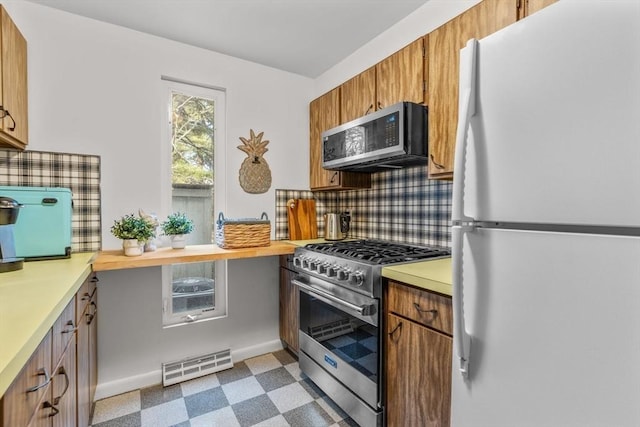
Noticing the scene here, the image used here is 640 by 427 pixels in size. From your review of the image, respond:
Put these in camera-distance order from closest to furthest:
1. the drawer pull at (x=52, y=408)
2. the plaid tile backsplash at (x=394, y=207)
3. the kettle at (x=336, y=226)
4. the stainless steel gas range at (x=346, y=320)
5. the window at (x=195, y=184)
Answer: the drawer pull at (x=52, y=408)
the stainless steel gas range at (x=346, y=320)
the plaid tile backsplash at (x=394, y=207)
the window at (x=195, y=184)
the kettle at (x=336, y=226)

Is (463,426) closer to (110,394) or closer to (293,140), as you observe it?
(110,394)

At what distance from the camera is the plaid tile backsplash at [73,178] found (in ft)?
5.86

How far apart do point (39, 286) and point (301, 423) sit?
56.7 inches

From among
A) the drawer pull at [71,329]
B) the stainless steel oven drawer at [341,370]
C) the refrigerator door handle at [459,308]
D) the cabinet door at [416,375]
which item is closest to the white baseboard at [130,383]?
the stainless steel oven drawer at [341,370]

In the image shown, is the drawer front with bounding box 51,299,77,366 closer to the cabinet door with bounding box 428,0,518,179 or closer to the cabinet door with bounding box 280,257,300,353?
the cabinet door with bounding box 280,257,300,353

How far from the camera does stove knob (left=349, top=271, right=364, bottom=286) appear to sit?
1.56 meters

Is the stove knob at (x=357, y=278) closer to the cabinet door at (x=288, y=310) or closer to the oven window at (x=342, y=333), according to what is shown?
the oven window at (x=342, y=333)

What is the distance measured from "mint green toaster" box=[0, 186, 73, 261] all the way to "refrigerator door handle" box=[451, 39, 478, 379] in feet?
6.47

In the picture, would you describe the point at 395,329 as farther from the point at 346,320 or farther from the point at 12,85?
the point at 12,85

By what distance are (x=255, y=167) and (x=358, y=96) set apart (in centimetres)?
101

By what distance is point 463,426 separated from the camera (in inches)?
38.9

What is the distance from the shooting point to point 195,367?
2.21m

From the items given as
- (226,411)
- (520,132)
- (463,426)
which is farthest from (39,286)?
(520,132)

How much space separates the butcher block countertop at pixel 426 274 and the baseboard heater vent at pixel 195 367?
1.57 meters
